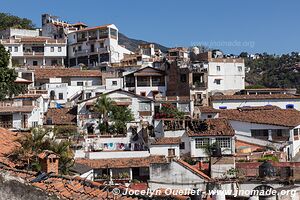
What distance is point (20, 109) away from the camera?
130 ft

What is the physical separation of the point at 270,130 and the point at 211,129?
7259 millimetres

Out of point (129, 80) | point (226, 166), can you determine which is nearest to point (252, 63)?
point (129, 80)

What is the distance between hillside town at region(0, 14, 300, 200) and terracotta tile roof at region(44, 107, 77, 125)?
0.35 feet

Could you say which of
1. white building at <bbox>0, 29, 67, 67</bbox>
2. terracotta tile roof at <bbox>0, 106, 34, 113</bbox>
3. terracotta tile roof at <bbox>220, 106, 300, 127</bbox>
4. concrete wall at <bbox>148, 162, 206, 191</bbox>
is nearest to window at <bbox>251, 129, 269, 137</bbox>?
terracotta tile roof at <bbox>220, 106, 300, 127</bbox>

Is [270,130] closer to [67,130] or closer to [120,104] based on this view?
[120,104]

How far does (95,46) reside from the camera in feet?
224

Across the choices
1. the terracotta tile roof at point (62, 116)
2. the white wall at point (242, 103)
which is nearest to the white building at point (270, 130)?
the white wall at point (242, 103)

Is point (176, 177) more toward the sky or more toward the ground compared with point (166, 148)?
more toward the ground

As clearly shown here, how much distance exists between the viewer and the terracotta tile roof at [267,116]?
134 feet

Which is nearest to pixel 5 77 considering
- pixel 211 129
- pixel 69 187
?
pixel 211 129

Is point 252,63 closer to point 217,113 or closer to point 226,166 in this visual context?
point 217,113

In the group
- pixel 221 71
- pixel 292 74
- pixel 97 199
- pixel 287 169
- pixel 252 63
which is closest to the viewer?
pixel 97 199

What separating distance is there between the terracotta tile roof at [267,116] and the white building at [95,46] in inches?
1037

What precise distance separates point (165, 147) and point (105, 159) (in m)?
5.48
